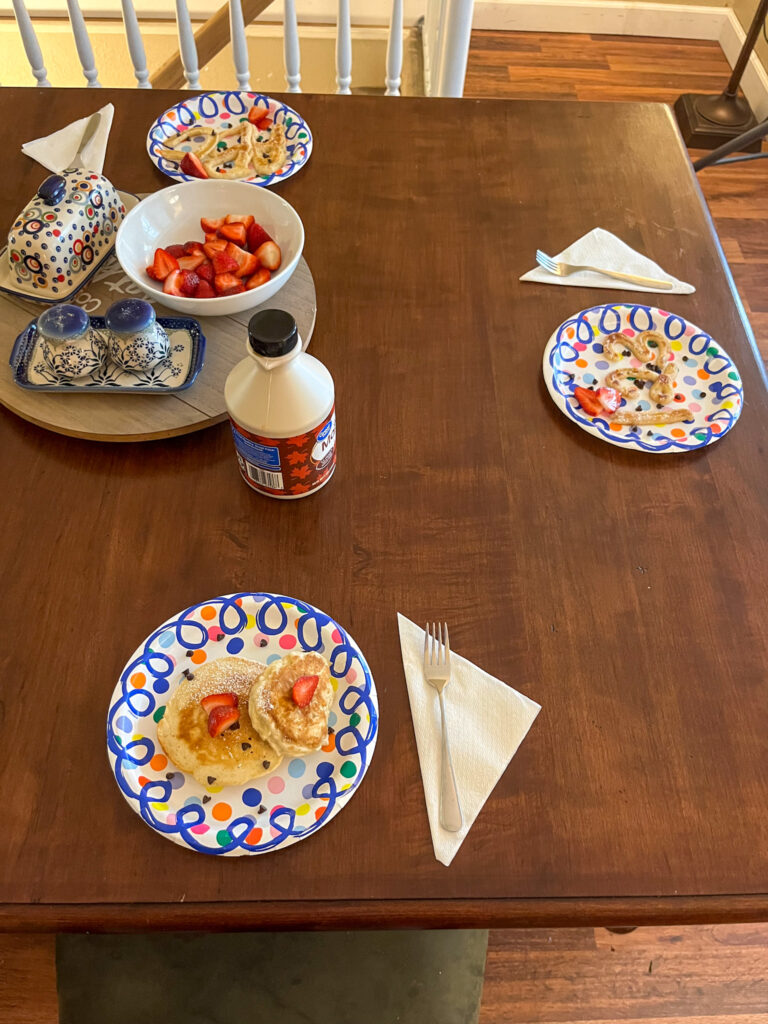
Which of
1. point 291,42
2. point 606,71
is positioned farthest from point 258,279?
point 606,71

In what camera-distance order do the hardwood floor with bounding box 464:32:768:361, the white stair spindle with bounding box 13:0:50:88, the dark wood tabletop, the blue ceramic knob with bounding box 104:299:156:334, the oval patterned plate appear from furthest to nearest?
1. the hardwood floor with bounding box 464:32:768:361
2. the white stair spindle with bounding box 13:0:50:88
3. the oval patterned plate
4. the blue ceramic knob with bounding box 104:299:156:334
5. the dark wood tabletop

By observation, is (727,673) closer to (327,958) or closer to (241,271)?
(327,958)

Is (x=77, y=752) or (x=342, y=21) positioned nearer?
(x=77, y=752)

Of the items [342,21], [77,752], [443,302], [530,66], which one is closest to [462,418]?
[443,302]

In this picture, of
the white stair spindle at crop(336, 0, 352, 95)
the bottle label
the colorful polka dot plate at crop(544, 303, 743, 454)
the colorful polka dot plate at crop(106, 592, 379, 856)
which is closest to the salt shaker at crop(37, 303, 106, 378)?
the bottle label

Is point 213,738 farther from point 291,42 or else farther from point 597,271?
point 291,42

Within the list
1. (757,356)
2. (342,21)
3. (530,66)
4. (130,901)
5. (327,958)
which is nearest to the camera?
(130,901)

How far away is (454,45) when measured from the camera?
1671 millimetres

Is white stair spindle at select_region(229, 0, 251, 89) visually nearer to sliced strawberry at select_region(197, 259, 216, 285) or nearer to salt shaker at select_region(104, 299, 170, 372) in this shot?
sliced strawberry at select_region(197, 259, 216, 285)

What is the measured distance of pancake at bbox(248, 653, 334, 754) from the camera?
71 centimetres

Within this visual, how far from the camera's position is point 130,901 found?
648 millimetres

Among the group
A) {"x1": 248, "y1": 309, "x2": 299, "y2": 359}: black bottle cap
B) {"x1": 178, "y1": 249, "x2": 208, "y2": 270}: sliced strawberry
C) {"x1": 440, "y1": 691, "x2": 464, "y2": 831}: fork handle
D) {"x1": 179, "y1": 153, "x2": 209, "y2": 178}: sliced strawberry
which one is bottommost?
{"x1": 440, "y1": 691, "x2": 464, "y2": 831}: fork handle

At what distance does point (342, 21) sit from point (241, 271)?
0.92 metres

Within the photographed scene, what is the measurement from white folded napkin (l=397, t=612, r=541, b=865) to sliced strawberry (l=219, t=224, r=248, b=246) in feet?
1.96
